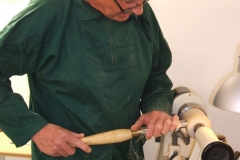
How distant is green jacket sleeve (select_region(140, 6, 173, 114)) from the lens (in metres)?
0.90

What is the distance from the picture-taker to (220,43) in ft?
3.88

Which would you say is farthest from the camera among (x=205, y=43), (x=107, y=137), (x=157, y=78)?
(x=205, y=43)

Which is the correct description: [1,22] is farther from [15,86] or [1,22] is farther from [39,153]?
[39,153]

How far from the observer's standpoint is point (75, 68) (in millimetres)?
789

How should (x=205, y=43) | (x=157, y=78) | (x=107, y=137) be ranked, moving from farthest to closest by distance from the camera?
1. (x=205, y=43)
2. (x=157, y=78)
3. (x=107, y=137)

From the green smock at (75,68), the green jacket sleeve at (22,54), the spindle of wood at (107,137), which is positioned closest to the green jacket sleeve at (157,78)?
the green smock at (75,68)

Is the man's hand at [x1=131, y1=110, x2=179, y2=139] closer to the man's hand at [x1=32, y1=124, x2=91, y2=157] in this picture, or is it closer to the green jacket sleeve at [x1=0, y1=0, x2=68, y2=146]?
the man's hand at [x1=32, y1=124, x2=91, y2=157]

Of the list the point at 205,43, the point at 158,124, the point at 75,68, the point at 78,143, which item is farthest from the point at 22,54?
the point at 205,43

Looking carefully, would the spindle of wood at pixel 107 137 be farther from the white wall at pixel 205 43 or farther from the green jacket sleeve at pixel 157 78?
the white wall at pixel 205 43

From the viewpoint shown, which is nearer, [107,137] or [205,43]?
[107,137]

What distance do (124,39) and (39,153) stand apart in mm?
404

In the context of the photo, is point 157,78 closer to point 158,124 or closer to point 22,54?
point 158,124

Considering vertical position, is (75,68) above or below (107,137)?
above

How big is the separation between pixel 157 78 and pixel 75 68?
0.30 metres
